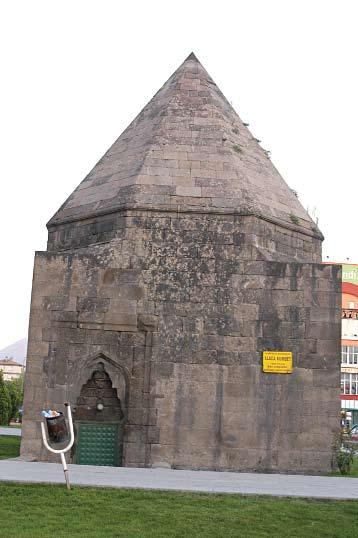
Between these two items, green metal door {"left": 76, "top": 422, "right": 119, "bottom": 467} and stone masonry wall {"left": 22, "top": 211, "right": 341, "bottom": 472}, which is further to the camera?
green metal door {"left": 76, "top": 422, "right": 119, "bottom": 467}

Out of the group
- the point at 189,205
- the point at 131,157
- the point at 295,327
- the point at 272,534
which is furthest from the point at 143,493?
the point at 131,157

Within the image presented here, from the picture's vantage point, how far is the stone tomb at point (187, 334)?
1164 cm

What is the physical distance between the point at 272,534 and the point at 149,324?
5557mm

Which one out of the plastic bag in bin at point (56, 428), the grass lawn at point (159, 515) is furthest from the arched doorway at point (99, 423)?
the grass lawn at point (159, 515)

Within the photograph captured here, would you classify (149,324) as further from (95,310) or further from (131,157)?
(131,157)

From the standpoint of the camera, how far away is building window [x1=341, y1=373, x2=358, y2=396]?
1748 inches

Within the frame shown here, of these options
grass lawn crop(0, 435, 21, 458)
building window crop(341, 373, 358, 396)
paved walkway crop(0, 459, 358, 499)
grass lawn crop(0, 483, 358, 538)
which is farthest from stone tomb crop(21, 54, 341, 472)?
building window crop(341, 373, 358, 396)

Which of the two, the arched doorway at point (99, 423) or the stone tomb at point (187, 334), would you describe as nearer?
the stone tomb at point (187, 334)

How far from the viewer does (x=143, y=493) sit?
25.6 feet

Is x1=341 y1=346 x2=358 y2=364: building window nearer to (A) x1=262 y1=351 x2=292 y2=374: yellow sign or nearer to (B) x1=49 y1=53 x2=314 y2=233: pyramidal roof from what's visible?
(B) x1=49 y1=53 x2=314 y2=233: pyramidal roof

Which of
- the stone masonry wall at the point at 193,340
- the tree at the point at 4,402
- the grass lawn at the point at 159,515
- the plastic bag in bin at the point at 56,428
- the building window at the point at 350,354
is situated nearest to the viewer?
the grass lawn at the point at 159,515

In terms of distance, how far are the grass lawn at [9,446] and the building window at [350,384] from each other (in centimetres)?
3010

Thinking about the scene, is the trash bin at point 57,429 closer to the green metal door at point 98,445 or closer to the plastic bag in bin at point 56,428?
the plastic bag in bin at point 56,428

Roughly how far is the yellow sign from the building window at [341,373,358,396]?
112ft
